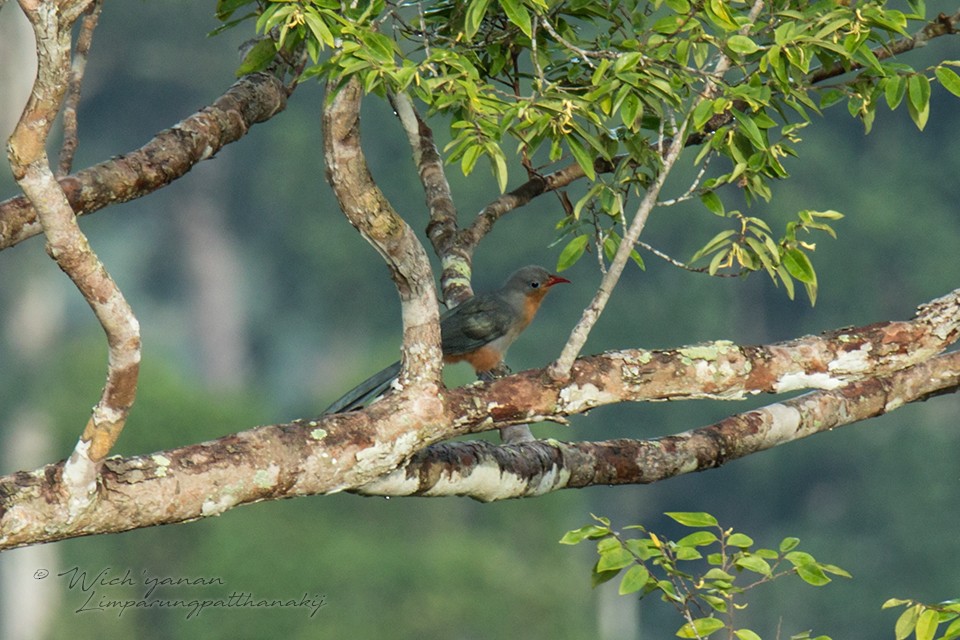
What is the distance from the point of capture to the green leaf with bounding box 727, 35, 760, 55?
4.25 metres

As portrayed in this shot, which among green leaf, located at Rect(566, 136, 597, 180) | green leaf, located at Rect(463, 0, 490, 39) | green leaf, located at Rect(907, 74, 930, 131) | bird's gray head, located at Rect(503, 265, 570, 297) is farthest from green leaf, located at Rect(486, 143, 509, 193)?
bird's gray head, located at Rect(503, 265, 570, 297)

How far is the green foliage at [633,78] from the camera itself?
4.17 meters

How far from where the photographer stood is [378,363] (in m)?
36.2

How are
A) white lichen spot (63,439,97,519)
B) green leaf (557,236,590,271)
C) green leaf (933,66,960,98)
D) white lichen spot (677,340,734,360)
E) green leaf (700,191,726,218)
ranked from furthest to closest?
green leaf (557,236,590,271) → green leaf (700,191,726,218) → white lichen spot (677,340,734,360) → green leaf (933,66,960,98) → white lichen spot (63,439,97,519)

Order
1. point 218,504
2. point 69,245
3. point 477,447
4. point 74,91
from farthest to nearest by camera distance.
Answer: point 74,91, point 477,447, point 218,504, point 69,245

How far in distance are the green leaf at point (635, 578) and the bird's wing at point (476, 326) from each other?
3.67 m

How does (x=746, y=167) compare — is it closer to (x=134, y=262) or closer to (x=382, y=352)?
(x=382, y=352)

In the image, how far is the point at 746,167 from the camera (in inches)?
186

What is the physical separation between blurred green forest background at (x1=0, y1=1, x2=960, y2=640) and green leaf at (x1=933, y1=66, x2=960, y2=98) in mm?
26442

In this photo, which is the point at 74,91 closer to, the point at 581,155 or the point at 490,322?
the point at 581,155

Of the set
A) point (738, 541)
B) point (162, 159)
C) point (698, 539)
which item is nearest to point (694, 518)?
point (698, 539)

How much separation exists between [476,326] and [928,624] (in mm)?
4230

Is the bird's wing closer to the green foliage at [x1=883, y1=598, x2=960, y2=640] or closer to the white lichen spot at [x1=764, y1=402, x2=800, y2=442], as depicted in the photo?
the white lichen spot at [x1=764, y1=402, x2=800, y2=442]

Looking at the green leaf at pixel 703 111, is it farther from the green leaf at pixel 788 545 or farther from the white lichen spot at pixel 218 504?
the white lichen spot at pixel 218 504
